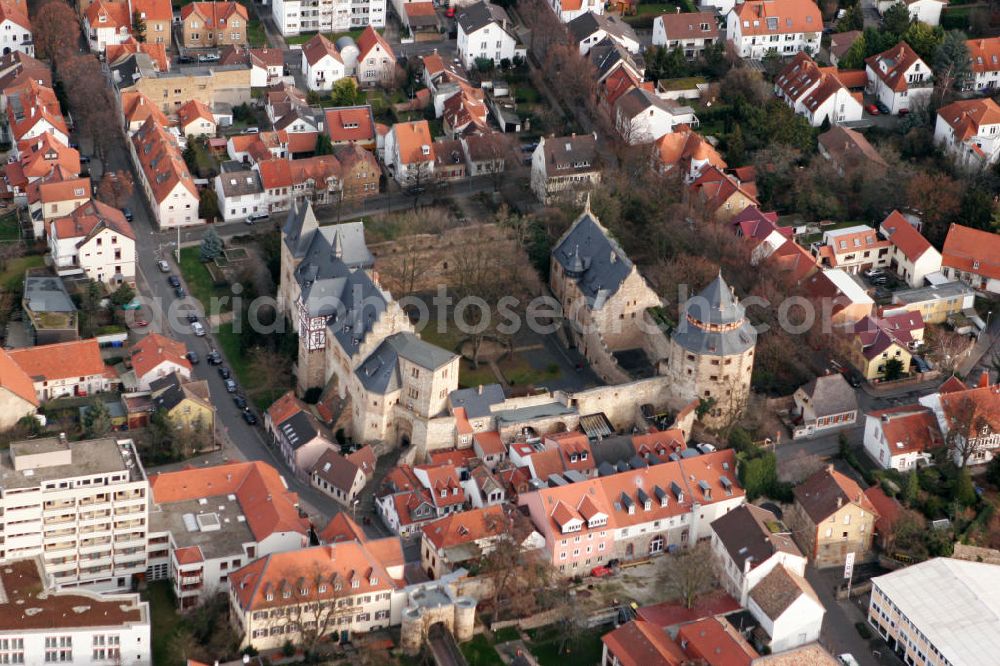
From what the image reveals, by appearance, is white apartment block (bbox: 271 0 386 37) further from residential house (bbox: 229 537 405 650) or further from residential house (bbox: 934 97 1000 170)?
residential house (bbox: 229 537 405 650)

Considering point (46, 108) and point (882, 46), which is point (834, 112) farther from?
point (46, 108)

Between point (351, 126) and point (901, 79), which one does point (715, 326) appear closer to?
point (351, 126)

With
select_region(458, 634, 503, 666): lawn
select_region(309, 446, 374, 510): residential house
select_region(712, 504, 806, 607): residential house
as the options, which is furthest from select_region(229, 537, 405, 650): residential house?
select_region(712, 504, 806, 607): residential house

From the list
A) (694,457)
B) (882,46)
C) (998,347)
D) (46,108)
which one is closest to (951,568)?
(694,457)

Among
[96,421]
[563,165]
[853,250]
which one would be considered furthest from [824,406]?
[96,421]

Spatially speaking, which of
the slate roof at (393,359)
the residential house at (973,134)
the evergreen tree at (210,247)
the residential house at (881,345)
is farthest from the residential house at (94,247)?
the residential house at (973,134)

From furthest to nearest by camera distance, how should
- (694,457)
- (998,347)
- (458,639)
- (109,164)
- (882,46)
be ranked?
(882,46), (109,164), (998,347), (694,457), (458,639)
